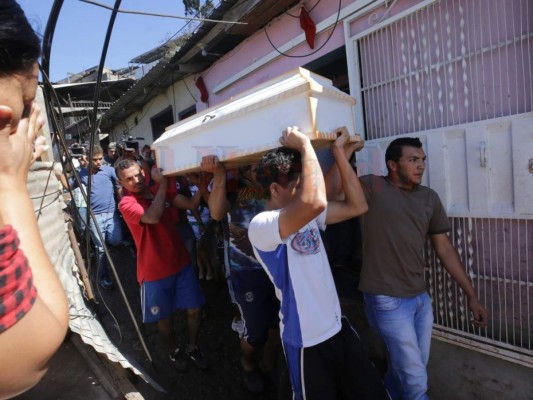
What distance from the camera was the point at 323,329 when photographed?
5.70ft

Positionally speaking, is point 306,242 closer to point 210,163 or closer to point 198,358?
point 210,163

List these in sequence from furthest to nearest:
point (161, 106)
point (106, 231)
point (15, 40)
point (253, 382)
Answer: point (161, 106) → point (106, 231) → point (253, 382) → point (15, 40)

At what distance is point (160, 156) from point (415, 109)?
1875mm

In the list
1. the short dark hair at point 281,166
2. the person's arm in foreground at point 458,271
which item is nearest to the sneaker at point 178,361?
the short dark hair at point 281,166

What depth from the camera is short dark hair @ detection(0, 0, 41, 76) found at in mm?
669

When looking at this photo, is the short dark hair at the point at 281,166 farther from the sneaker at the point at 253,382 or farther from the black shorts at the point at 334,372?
the sneaker at the point at 253,382

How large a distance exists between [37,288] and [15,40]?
499 mm

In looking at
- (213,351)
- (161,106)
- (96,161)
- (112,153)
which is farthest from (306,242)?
(161,106)

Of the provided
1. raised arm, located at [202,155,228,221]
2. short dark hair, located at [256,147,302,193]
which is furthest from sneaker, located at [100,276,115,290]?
short dark hair, located at [256,147,302,193]

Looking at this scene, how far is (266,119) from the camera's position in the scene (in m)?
1.75

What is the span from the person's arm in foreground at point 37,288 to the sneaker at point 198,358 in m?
2.54

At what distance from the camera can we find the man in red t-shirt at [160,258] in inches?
110

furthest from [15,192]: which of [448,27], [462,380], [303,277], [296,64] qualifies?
[296,64]

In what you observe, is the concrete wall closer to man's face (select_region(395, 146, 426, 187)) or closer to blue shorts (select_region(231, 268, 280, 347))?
blue shorts (select_region(231, 268, 280, 347))
